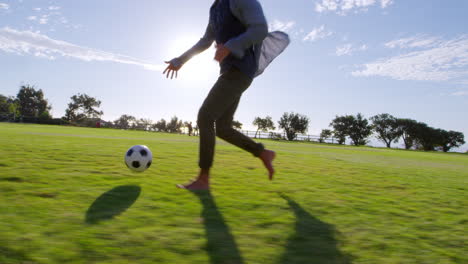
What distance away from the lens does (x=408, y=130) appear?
8588 cm

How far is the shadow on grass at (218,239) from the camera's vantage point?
1.54 metres

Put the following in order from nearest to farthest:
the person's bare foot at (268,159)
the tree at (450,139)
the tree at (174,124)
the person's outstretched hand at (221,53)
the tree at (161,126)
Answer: the person's outstretched hand at (221,53)
the person's bare foot at (268,159)
the tree at (161,126)
the tree at (174,124)
the tree at (450,139)

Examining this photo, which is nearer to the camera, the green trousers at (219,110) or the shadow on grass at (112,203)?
the shadow on grass at (112,203)

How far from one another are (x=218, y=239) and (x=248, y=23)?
6.65 feet

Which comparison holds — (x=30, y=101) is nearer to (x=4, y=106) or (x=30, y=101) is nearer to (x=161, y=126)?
(x=4, y=106)

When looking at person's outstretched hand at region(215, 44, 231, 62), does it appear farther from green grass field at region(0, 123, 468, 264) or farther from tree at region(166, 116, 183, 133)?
tree at region(166, 116, 183, 133)

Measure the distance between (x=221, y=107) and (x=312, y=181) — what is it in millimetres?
1867

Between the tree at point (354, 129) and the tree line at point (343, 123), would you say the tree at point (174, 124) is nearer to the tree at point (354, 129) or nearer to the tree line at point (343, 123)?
the tree line at point (343, 123)

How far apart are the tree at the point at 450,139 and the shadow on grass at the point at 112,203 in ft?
324

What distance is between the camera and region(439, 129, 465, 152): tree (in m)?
83.4

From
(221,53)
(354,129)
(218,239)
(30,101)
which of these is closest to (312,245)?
(218,239)

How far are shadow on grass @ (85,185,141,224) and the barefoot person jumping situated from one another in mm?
557

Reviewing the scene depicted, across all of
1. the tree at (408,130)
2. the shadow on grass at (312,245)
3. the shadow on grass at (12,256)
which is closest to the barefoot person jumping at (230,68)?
the shadow on grass at (312,245)

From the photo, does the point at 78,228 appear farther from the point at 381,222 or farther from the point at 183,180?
the point at 381,222
